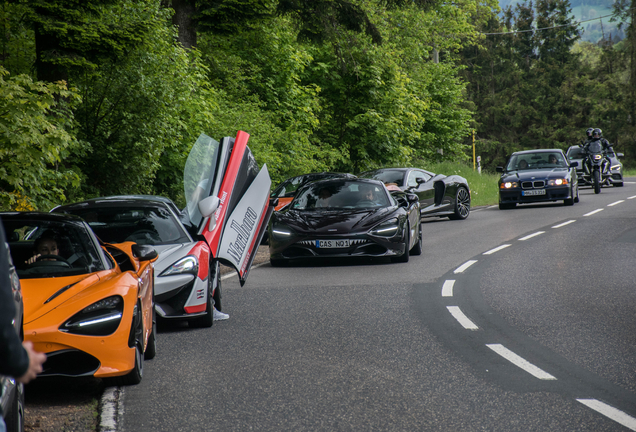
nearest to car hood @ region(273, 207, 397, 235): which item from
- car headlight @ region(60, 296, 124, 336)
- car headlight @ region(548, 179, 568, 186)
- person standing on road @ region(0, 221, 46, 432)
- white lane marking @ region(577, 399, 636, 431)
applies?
car headlight @ region(60, 296, 124, 336)

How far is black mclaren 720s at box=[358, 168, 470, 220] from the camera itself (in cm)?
2028

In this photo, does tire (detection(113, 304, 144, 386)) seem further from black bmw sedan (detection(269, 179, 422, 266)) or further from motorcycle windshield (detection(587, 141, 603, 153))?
motorcycle windshield (detection(587, 141, 603, 153))

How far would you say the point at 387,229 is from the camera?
38.7 ft

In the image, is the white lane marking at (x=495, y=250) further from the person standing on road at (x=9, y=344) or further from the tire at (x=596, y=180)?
the tire at (x=596, y=180)

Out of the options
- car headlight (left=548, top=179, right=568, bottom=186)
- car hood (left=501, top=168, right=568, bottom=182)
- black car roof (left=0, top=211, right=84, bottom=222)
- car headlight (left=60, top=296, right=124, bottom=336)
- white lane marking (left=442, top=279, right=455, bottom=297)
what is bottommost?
white lane marking (left=442, top=279, right=455, bottom=297)

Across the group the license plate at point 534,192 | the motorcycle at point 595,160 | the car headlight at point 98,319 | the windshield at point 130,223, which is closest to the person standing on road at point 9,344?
the car headlight at point 98,319

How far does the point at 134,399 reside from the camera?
16.7 feet

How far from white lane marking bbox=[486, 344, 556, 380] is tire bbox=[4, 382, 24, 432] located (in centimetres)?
356

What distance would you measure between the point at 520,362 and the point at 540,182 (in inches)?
701

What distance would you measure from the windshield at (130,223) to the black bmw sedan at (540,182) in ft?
54.1

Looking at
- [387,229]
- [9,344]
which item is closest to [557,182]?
[387,229]

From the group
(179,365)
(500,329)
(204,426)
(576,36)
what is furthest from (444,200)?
(576,36)

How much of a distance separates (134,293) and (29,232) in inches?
98.8

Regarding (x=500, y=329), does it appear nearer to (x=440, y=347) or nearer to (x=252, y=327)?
(x=440, y=347)
